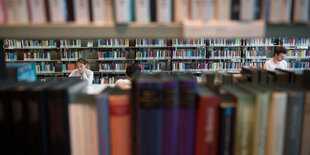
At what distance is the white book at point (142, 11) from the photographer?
0.73m

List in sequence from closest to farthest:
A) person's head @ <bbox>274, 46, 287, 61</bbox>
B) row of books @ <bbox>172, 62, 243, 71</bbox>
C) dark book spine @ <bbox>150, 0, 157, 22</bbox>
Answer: dark book spine @ <bbox>150, 0, 157, 22</bbox> < person's head @ <bbox>274, 46, 287, 61</bbox> < row of books @ <bbox>172, 62, 243, 71</bbox>

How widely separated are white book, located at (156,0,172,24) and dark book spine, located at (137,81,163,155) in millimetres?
246

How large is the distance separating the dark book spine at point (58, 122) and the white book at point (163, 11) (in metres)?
0.41

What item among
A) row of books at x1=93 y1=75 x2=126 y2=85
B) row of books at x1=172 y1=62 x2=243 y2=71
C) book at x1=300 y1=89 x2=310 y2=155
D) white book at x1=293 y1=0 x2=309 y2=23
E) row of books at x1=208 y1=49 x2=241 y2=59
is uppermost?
white book at x1=293 y1=0 x2=309 y2=23

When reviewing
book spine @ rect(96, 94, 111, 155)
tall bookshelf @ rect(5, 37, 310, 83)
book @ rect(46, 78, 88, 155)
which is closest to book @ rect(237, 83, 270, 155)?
book spine @ rect(96, 94, 111, 155)

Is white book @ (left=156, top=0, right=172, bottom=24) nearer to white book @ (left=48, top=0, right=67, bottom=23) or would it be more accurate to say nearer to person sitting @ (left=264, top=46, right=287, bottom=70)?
white book @ (left=48, top=0, right=67, bottom=23)

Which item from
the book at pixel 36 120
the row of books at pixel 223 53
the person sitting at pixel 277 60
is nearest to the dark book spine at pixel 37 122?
the book at pixel 36 120

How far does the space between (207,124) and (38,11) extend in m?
0.71

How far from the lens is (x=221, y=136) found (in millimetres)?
702

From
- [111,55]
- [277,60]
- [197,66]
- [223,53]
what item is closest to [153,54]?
[111,55]

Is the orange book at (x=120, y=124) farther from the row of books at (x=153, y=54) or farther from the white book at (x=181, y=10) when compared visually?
the row of books at (x=153, y=54)

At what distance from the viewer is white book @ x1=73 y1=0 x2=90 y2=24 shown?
29.1 inches

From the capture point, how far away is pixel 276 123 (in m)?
0.71

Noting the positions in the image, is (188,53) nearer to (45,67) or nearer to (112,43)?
(112,43)
